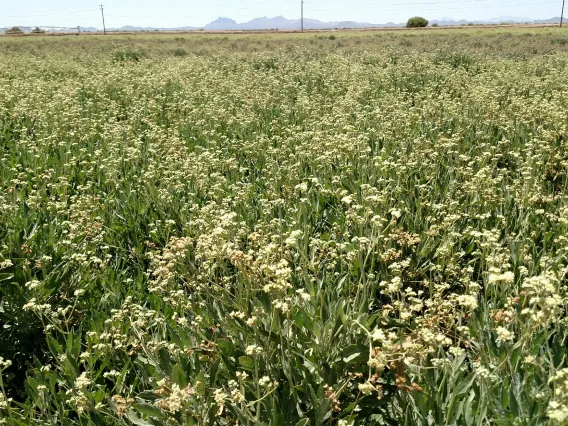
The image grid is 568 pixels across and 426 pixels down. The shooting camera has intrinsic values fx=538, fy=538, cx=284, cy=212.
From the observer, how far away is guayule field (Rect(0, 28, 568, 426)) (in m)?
2.36

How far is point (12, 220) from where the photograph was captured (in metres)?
4.32

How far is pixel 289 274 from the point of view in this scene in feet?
8.23

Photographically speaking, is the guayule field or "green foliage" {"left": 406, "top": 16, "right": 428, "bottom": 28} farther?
"green foliage" {"left": 406, "top": 16, "right": 428, "bottom": 28}

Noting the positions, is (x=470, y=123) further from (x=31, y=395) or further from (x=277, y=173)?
(x=31, y=395)

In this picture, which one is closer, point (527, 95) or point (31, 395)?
point (31, 395)

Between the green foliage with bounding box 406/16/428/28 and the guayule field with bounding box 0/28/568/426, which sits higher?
the green foliage with bounding box 406/16/428/28

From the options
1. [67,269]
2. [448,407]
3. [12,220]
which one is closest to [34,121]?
[12,220]

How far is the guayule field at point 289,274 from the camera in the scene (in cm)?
236

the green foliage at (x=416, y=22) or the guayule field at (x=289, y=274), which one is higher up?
the green foliage at (x=416, y=22)

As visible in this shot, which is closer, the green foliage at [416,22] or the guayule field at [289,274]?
the guayule field at [289,274]

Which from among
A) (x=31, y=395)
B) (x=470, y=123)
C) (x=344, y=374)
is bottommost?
(x=31, y=395)

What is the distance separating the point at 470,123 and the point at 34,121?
22.4ft

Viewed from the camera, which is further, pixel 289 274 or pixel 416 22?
pixel 416 22

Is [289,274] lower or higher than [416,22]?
lower
